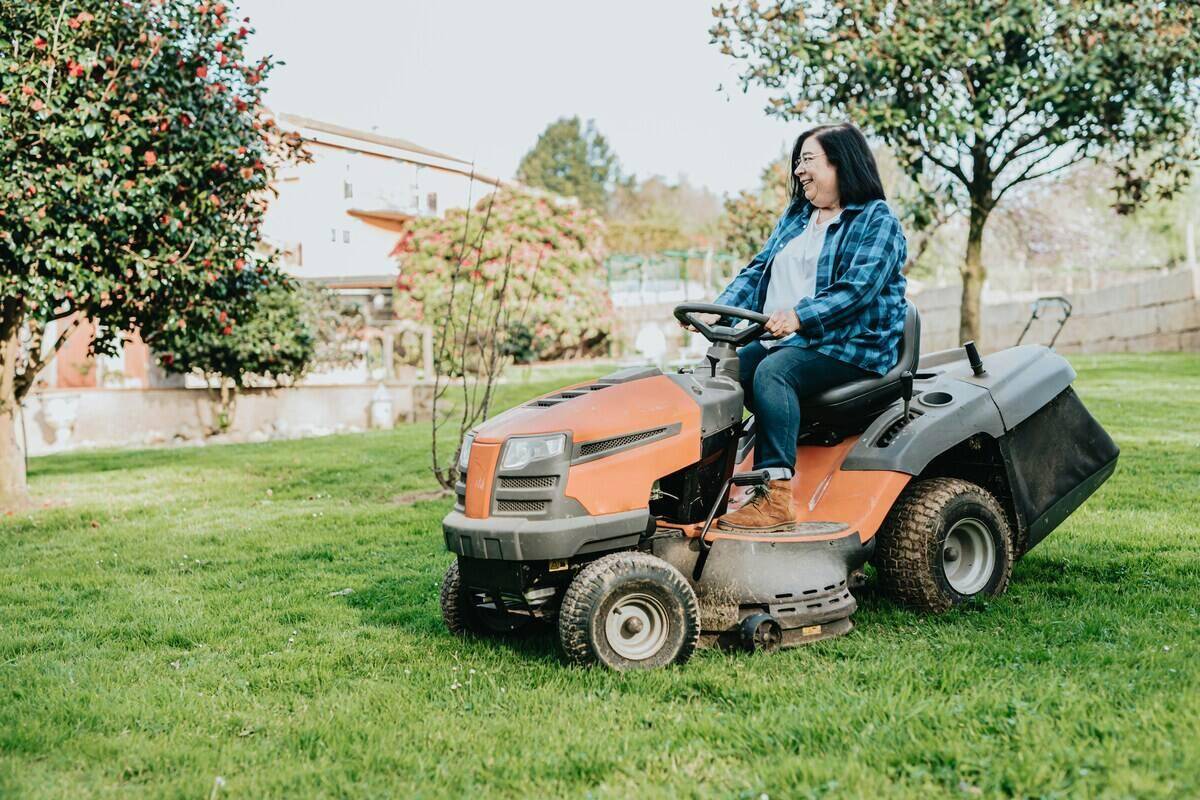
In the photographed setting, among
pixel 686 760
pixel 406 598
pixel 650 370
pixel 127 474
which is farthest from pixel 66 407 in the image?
pixel 686 760

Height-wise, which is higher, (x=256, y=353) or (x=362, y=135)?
Answer: (x=362, y=135)

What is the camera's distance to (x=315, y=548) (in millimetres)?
6551

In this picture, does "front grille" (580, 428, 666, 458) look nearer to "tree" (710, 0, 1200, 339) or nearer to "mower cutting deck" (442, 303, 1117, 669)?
"mower cutting deck" (442, 303, 1117, 669)

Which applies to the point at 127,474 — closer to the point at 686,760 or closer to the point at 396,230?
the point at 686,760

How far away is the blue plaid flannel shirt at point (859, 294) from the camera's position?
158 inches

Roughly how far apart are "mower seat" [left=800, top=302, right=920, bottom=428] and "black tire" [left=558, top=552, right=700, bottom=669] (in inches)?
34.0

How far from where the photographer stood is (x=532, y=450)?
3693 millimetres

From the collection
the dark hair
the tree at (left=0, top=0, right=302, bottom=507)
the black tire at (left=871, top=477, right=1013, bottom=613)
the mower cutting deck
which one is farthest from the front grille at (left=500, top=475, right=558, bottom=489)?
the tree at (left=0, top=0, right=302, bottom=507)

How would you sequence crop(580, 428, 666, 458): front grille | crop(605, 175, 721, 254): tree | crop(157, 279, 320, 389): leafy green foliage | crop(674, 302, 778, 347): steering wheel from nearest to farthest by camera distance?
crop(580, 428, 666, 458): front grille < crop(674, 302, 778, 347): steering wheel < crop(157, 279, 320, 389): leafy green foliage < crop(605, 175, 721, 254): tree

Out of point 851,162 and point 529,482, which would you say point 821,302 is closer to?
point 851,162

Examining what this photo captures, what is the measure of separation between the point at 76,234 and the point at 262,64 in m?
2.15

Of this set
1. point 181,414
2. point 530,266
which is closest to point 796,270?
point 181,414

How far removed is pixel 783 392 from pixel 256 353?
40.7 ft

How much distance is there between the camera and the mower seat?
4.17 meters
